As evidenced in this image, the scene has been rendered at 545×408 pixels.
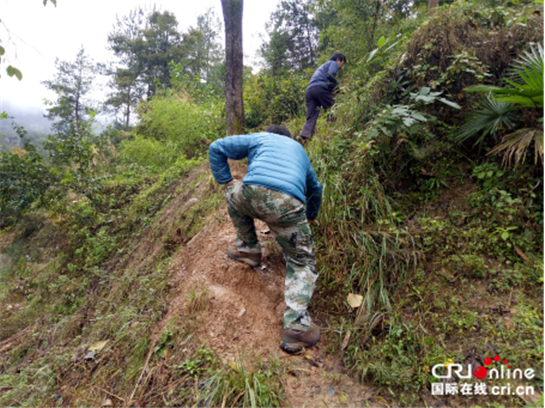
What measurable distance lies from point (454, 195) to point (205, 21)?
28.9 metres

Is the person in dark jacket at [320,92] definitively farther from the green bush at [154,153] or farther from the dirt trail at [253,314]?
the green bush at [154,153]

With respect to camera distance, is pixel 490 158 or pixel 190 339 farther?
pixel 490 158

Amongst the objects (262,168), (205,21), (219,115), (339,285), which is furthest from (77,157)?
(205,21)

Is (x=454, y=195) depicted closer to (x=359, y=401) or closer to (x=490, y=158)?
(x=490, y=158)

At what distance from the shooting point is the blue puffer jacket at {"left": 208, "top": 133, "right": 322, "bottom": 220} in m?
2.49

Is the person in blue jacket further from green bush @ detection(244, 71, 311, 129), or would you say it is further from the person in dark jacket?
green bush @ detection(244, 71, 311, 129)

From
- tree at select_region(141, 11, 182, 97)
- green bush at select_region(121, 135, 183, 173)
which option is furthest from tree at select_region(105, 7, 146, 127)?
green bush at select_region(121, 135, 183, 173)

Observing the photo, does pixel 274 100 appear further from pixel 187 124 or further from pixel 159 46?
pixel 159 46

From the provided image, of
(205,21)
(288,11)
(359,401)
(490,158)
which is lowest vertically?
(359,401)

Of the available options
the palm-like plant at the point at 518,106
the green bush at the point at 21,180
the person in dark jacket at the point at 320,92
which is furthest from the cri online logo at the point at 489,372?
the green bush at the point at 21,180

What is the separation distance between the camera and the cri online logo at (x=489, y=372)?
1.98 metres

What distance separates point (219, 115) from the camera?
7285 millimetres

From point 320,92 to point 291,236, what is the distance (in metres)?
3.50

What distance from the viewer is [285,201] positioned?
8.00 feet
